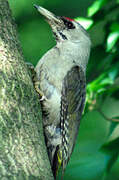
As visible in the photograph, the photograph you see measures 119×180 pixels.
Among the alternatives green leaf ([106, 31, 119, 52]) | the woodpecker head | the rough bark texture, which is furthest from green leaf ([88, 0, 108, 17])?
the rough bark texture

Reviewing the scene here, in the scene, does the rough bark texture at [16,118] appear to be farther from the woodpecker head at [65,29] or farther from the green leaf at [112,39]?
the woodpecker head at [65,29]

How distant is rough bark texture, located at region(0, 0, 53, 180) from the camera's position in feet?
7.94

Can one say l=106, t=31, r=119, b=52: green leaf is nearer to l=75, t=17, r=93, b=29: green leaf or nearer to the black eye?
l=75, t=17, r=93, b=29: green leaf

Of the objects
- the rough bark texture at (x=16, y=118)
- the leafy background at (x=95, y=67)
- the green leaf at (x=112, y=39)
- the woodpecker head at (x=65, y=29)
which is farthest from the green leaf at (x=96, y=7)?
the rough bark texture at (x=16, y=118)

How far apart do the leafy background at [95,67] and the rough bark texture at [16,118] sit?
3.19 feet

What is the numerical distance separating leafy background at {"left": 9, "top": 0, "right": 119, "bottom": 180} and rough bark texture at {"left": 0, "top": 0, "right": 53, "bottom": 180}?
97cm

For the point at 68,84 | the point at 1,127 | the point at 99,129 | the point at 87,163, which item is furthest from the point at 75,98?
the point at 99,129

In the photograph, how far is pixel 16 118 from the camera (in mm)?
2641

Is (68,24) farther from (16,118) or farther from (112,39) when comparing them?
(16,118)

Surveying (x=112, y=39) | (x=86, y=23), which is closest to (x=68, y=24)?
(x=86, y=23)

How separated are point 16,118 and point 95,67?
1.58 meters

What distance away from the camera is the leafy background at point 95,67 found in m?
3.79

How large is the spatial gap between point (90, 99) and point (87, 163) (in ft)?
7.60

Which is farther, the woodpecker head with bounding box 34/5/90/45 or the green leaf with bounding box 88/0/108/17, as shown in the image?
the woodpecker head with bounding box 34/5/90/45
